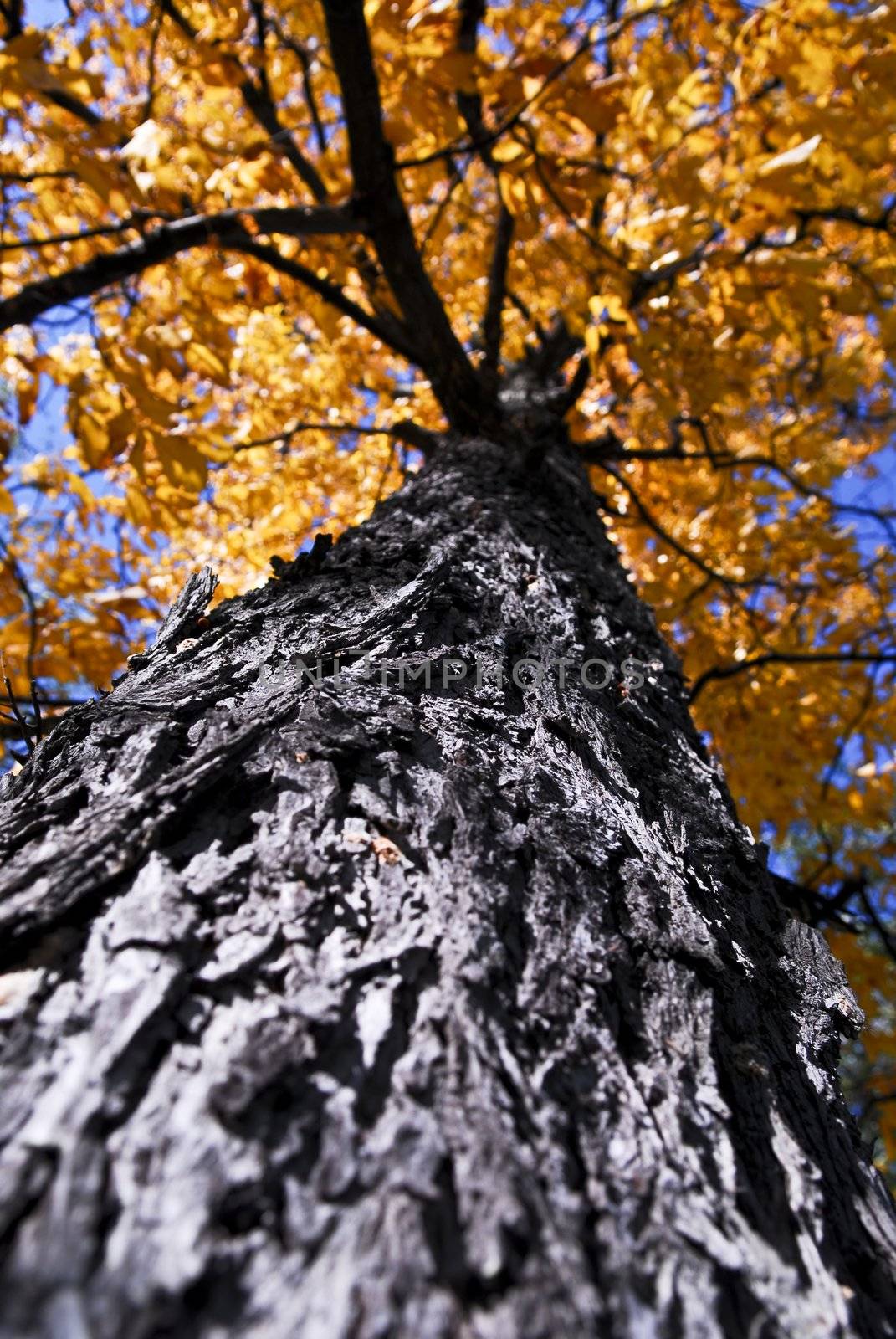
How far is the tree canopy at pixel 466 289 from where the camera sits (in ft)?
7.44

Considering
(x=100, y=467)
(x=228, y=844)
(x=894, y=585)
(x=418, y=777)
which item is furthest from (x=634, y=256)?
(x=894, y=585)

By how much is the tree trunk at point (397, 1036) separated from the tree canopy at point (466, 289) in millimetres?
1019

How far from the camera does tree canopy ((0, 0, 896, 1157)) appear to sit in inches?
89.3

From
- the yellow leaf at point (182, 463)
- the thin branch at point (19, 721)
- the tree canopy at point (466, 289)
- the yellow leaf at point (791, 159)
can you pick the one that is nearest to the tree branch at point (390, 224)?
the tree canopy at point (466, 289)

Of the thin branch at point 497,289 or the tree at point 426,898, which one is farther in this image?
the thin branch at point 497,289

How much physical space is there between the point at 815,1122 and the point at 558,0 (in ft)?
A: 14.6

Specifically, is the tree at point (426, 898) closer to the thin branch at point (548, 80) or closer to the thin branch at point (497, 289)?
the thin branch at point (548, 80)

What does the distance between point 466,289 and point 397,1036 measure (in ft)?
16.6

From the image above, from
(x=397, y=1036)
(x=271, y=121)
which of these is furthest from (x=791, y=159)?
(x=271, y=121)

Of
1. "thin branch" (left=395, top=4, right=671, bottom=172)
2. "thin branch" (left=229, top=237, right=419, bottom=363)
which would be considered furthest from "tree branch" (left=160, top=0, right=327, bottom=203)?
"thin branch" (left=395, top=4, right=671, bottom=172)

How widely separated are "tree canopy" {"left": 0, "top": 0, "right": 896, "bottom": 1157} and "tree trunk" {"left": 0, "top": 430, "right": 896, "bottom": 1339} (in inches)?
40.1

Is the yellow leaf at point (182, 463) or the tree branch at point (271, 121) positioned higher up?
the tree branch at point (271, 121)

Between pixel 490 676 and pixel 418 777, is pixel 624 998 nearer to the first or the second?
pixel 418 777

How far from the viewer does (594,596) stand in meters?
1.70
